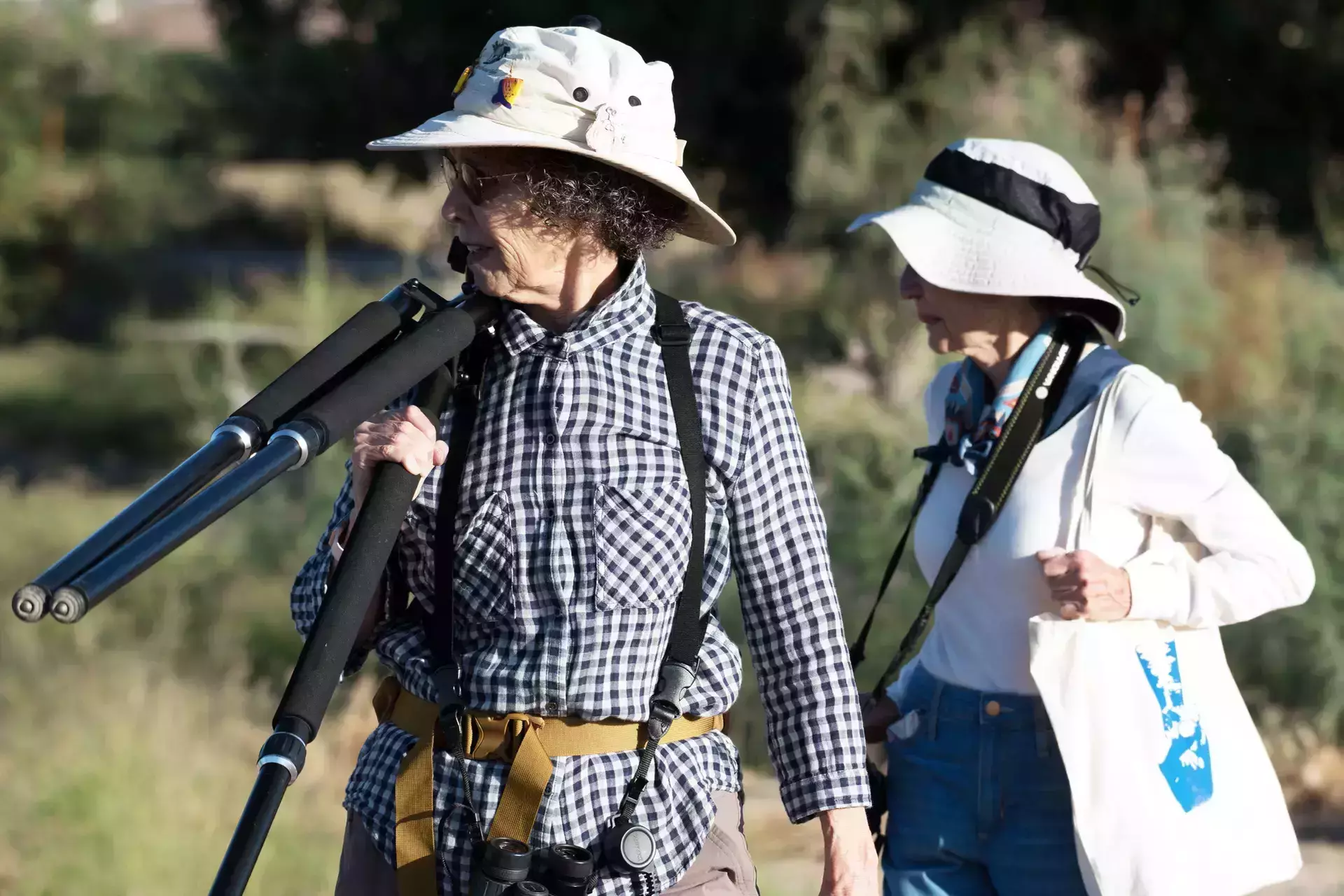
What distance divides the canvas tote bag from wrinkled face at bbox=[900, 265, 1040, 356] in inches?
10.5

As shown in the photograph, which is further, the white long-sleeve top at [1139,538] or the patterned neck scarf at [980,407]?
the patterned neck scarf at [980,407]

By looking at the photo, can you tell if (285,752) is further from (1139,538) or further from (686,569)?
(1139,538)

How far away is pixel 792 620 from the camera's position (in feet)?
7.38

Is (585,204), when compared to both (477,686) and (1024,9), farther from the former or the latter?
(1024,9)

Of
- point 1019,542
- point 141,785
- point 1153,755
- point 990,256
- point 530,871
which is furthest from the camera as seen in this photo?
point 141,785

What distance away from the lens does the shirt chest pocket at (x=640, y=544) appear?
2.10 m

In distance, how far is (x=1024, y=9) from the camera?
7727 millimetres

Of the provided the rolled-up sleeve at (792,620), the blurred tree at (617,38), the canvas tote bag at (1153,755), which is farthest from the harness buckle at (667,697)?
the blurred tree at (617,38)

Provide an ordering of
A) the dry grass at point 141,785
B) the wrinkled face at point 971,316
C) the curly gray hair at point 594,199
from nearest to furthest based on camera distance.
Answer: the curly gray hair at point 594,199 < the wrinkled face at point 971,316 < the dry grass at point 141,785

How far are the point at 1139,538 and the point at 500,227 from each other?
1.28 metres

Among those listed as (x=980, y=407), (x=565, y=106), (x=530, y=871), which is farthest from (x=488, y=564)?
(x=980, y=407)

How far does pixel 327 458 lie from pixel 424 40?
2299 millimetres

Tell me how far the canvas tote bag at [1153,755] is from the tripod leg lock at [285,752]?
1.46 metres

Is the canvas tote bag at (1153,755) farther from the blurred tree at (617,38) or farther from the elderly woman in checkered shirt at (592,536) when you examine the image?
the blurred tree at (617,38)
